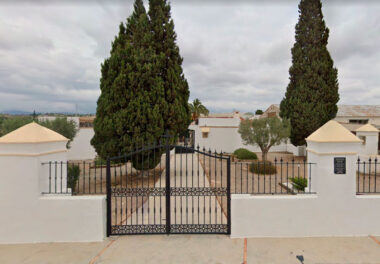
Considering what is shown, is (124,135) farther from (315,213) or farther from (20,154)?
(315,213)

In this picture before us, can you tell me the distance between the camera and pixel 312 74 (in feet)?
55.8

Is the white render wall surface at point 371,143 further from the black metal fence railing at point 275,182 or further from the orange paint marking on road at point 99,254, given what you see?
the orange paint marking on road at point 99,254

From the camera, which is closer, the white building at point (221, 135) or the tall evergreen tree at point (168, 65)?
the tall evergreen tree at point (168, 65)

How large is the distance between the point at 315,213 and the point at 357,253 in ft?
3.26

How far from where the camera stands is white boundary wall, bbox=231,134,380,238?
4.82 metres

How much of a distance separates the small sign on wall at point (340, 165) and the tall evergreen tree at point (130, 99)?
269 inches

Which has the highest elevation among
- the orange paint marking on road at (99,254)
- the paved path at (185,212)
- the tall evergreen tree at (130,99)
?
the tall evergreen tree at (130,99)

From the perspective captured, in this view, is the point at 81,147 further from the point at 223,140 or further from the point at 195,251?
the point at 195,251

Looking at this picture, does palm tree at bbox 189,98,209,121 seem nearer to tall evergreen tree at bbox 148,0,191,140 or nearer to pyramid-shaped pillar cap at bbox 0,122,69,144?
tall evergreen tree at bbox 148,0,191,140

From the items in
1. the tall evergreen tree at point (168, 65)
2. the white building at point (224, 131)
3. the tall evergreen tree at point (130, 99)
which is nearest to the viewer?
the tall evergreen tree at point (130, 99)

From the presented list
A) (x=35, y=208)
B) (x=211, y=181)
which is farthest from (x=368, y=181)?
(x=35, y=208)

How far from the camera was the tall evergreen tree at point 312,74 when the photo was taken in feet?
55.7

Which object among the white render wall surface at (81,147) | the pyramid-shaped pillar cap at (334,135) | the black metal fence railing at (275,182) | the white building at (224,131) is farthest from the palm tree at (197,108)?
the pyramid-shaped pillar cap at (334,135)

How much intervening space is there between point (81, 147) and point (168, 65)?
53.7 feet
